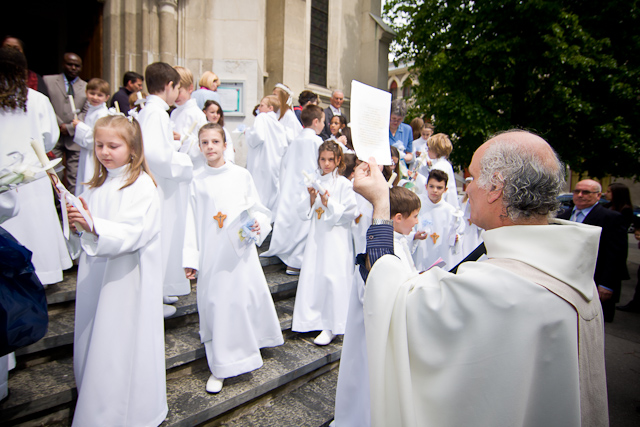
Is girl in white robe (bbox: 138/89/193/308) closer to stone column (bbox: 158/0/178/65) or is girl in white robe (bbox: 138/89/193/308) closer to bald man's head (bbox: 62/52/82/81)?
bald man's head (bbox: 62/52/82/81)

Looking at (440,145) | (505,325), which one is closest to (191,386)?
(505,325)

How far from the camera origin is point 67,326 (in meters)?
3.12

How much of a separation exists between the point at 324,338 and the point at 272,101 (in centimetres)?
416

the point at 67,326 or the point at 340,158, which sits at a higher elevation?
the point at 340,158

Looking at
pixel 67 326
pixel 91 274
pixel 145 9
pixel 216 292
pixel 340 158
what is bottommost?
pixel 67 326

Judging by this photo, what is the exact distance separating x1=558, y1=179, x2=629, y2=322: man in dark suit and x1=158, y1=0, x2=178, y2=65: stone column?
7.50 m

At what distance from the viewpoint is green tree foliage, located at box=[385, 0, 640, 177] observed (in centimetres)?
1135

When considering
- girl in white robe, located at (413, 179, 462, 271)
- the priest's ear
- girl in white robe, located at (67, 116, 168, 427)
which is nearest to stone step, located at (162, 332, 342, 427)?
girl in white robe, located at (67, 116, 168, 427)

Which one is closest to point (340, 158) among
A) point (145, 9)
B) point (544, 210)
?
point (544, 210)

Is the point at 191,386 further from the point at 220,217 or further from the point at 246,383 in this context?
the point at 220,217

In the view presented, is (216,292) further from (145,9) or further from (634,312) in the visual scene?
(634,312)

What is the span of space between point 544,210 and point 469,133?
12.5 m

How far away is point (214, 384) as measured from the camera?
305 centimetres

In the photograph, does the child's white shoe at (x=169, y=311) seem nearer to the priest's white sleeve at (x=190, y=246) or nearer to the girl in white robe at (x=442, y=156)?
the priest's white sleeve at (x=190, y=246)
